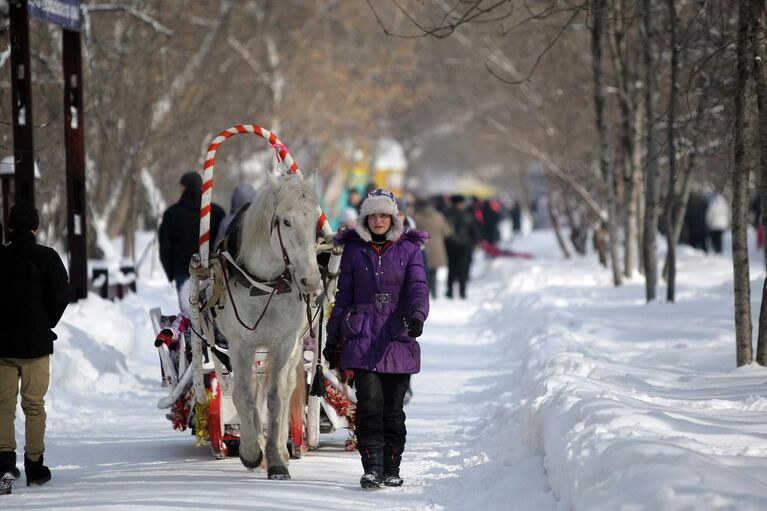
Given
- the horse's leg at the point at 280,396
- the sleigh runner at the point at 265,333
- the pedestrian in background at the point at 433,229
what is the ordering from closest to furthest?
the sleigh runner at the point at 265,333
the horse's leg at the point at 280,396
the pedestrian in background at the point at 433,229

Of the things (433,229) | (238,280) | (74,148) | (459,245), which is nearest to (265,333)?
(238,280)

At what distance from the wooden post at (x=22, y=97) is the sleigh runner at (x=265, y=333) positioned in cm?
453

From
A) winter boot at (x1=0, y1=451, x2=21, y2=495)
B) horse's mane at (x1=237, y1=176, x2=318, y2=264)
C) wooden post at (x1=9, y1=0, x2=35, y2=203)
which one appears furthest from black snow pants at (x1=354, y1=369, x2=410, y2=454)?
wooden post at (x1=9, y1=0, x2=35, y2=203)

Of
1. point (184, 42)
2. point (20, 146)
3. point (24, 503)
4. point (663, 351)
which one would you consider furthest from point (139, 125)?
point (24, 503)

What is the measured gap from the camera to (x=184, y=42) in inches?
1210

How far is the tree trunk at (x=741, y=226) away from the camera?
11.9 m

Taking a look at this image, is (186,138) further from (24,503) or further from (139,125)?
(24,503)

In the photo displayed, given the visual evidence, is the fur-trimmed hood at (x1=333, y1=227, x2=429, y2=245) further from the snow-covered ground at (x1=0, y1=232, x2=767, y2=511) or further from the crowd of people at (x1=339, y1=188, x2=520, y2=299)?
the crowd of people at (x1=339, y1=188, x2=520, y2=299)

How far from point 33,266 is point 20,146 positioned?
512 cm

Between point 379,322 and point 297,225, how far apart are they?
0.80 meters

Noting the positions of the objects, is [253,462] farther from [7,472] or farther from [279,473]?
[7,472]

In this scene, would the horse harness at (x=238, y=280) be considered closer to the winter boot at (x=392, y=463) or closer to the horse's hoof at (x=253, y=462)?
the horse's hoof at (x=253, y=462)

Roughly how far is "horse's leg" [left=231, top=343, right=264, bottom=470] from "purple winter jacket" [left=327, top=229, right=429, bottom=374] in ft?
2.36

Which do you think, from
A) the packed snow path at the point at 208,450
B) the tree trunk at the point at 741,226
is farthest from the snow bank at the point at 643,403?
the packed snow path at the point at 208,450
